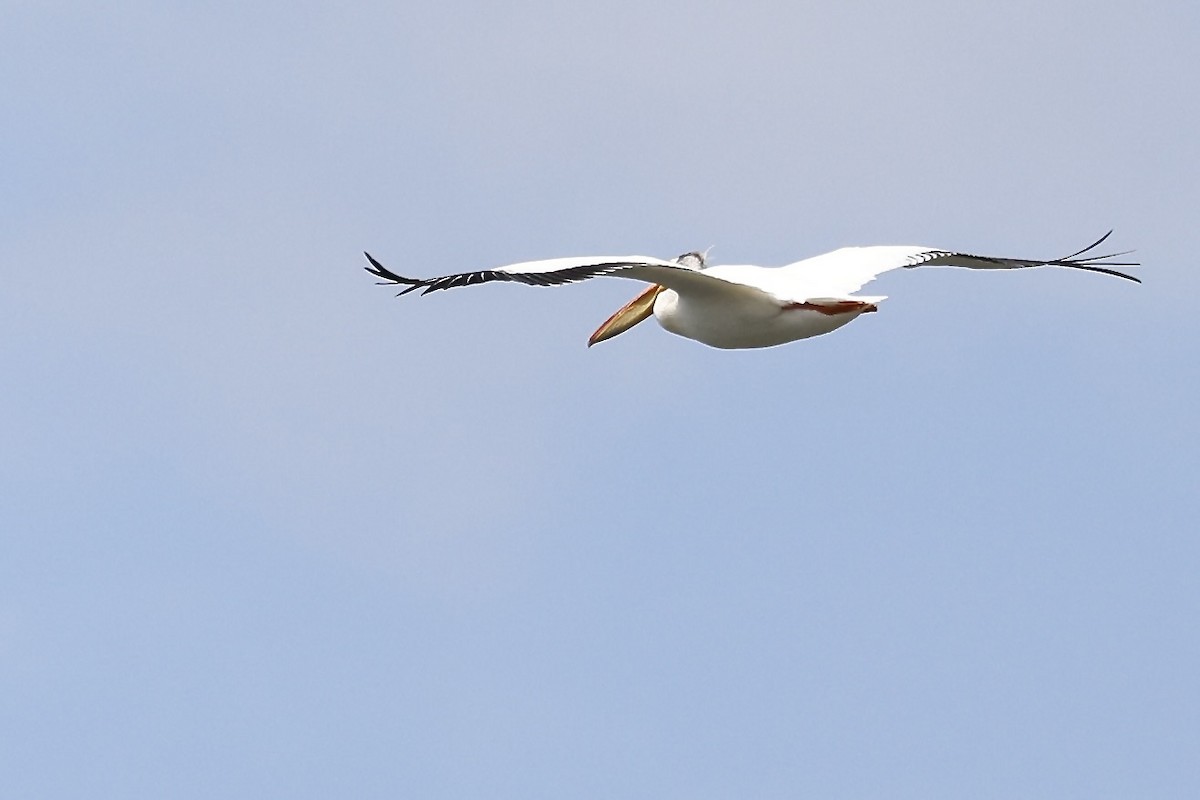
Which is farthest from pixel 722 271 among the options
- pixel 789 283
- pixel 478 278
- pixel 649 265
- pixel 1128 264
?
pixel 1128 264

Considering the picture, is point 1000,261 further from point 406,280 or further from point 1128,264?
point 406,280

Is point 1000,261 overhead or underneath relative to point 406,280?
overhead

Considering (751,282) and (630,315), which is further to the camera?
(630,315)

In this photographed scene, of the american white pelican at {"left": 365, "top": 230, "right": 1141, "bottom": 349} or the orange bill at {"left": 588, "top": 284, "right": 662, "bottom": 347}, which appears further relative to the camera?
the orange bill at {"left": 588, "top": 284, "right": 662, "bottom": 347}

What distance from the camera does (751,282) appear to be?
15719mm

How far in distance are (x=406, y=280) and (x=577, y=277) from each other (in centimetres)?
123

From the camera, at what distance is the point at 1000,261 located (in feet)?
56.5

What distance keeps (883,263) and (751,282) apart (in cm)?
195

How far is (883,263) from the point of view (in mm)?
17234

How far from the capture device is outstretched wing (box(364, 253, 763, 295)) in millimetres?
13874

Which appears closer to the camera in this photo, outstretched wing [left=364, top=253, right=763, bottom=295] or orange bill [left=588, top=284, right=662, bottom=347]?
outstretched wing [left=364, top=253, right=763, bottom=295]

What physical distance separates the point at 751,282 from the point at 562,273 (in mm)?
2061

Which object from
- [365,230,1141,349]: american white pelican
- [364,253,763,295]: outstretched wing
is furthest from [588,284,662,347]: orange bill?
[364,253,763,295]: outstretched wing

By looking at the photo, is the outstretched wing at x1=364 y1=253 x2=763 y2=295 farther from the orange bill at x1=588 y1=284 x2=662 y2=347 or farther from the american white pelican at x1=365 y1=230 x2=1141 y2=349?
the orange bill at x1=588 y1=284 x2=662 y2=347
